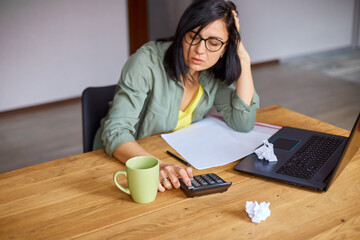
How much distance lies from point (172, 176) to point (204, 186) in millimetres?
94

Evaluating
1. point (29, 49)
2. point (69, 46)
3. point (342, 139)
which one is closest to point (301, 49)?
point (69, 46)

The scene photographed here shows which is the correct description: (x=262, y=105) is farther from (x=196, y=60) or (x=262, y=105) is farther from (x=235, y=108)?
(x=196, y=60)

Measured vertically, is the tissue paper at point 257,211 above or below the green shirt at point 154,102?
below

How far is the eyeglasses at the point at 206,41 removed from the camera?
4.47 feet

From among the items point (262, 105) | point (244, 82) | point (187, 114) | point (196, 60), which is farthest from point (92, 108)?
point (262, 105)

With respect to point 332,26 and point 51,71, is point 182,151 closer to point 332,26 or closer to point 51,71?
point 51,71

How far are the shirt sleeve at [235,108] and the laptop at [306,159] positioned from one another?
0.12 metres

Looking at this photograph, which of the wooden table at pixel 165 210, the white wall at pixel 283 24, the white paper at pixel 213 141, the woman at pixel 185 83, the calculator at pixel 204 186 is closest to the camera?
the wooden table at pixel 165 210

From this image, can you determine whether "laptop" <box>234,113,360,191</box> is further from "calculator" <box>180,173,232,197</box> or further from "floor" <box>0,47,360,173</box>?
"floor" <box>0,47,360,173</box>

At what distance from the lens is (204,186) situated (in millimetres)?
1021

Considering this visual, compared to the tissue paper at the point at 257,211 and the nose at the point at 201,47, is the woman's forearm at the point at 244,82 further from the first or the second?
the tissue paper at the point at 257,211

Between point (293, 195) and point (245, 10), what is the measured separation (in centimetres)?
430

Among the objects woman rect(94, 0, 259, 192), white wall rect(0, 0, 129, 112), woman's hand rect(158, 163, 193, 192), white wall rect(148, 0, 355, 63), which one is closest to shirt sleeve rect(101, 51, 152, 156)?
woman rect(94, 0, 259, 192)

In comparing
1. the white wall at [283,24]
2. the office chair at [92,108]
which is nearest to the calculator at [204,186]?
the office chair at [92,108]
